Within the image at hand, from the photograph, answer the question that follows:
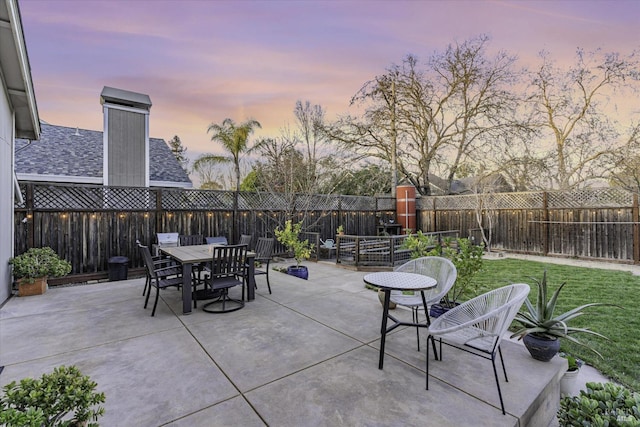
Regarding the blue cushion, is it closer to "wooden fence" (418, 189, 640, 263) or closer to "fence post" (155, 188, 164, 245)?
"fence post" (155, 188, 164, 245)

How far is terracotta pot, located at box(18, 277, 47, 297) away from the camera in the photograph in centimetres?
461

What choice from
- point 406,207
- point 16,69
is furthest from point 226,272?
point 406,207

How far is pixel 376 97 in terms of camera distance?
14617 mm

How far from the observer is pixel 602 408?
150 cm

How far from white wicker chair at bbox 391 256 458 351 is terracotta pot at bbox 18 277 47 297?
586 centimetres

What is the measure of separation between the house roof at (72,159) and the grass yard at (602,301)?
35.6ft

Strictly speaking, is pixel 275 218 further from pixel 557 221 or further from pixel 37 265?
pixel 557 221

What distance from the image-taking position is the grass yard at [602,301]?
261cm

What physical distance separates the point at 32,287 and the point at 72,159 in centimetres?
638

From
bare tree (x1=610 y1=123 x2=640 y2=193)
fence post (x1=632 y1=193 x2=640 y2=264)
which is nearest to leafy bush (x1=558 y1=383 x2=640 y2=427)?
fence post (x1=632 y1=193 x2=640 y2=264)

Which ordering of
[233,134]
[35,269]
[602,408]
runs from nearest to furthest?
1. [602,408]
2. [35,269]
3. [233,134]

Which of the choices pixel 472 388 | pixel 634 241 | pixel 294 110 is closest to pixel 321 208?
pixel 294 110

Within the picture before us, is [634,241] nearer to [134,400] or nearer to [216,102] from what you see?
[134,400]

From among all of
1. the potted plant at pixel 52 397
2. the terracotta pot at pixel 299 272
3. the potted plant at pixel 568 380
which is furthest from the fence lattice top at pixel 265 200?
the potted plant at pixel 568 380
